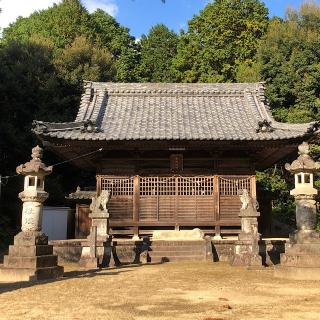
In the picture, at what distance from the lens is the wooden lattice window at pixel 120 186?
17062 millimetres

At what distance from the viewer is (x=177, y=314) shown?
5953mm

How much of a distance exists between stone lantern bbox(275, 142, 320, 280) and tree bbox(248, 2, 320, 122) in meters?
18.7

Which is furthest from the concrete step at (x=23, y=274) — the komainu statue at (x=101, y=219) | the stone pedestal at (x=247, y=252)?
the stone pedestal at (x=247, y=252)

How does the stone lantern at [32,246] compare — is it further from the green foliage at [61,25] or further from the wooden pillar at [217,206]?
the green foliage at [61,25]

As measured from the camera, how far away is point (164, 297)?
740cm

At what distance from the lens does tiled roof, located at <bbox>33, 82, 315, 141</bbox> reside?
53.0ft

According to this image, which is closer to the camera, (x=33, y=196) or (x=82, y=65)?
(x=33, y=196)

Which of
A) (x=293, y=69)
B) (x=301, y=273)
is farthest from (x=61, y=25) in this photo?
(x=301, y=273)

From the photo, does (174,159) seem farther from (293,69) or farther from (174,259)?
(293,69)

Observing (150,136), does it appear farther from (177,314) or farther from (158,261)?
(177,314)

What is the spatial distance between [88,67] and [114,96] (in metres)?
13.5

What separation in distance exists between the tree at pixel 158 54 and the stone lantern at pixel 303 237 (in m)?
33.6

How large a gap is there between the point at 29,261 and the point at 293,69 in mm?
26885

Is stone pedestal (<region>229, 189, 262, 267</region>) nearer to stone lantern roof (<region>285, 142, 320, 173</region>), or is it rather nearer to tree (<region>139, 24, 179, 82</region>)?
stone lantern roof (<region>285, 142, 320, 173</region>)
